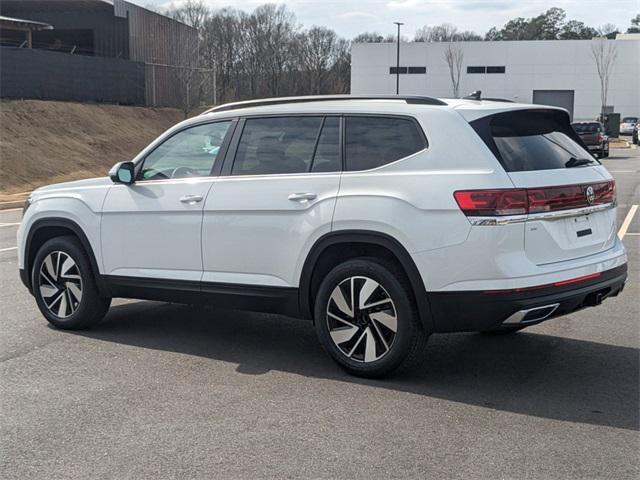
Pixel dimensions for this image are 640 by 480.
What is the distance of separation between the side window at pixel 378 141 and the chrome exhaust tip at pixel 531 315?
1.24m

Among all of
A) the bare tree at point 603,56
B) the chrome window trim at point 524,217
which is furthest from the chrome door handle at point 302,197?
the bare tree at point 603,56

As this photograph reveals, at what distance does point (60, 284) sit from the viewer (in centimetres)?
672

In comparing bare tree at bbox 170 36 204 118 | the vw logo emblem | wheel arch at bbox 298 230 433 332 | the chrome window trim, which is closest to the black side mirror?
wheel arch at bbox 298 230 433 332

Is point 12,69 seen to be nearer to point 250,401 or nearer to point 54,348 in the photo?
point 54,348

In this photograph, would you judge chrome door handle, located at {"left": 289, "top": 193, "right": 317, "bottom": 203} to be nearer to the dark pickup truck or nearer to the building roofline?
the dark pickup truck

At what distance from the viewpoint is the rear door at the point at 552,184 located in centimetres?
482

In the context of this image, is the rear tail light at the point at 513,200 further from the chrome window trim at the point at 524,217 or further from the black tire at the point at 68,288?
the black tire at the point at 68,288

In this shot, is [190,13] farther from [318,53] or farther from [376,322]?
[376,322]

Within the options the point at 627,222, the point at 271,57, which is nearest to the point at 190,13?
the point at 271,57

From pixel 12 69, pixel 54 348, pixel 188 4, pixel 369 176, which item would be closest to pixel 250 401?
pixel 369 176

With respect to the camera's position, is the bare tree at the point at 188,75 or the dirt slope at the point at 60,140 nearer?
the dirt slope at the point at 60,140

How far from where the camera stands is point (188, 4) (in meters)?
73.1

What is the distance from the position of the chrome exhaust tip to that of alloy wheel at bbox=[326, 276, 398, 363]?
0.74 metres

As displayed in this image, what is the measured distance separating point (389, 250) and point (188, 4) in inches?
2863
